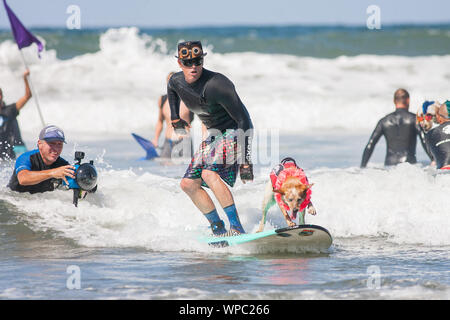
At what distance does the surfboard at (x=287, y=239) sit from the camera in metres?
6.26

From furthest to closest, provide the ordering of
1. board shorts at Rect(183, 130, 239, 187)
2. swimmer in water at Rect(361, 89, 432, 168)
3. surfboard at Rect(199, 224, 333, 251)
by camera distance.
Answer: swimmer in water at Rect(361, 89, 432, 168) → board shorts at Rect(183, 130, 239, 187) → surfboard at Rect(199, 224, 333, 251)

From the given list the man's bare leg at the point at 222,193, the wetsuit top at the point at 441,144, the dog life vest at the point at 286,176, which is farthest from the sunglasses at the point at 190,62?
the wetsuit top at the point at 441,144

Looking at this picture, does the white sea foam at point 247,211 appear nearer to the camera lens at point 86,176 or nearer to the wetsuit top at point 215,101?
the camera lens at point 86,176

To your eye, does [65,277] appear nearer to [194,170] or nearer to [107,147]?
[194,170]

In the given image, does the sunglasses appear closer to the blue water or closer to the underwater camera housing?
the underwater camera housing

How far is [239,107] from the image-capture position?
20.7 feet

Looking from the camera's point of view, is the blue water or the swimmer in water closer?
the swimmer in water

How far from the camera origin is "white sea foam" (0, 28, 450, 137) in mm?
20172

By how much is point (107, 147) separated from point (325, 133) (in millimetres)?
5763

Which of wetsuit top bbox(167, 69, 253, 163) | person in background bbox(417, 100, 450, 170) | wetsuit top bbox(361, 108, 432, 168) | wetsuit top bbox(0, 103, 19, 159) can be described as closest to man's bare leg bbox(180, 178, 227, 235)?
wetsuit top bbox(167, 69, 253, 163)

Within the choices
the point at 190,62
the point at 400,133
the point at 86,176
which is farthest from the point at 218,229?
the point at 400,133

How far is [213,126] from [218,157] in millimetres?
317
